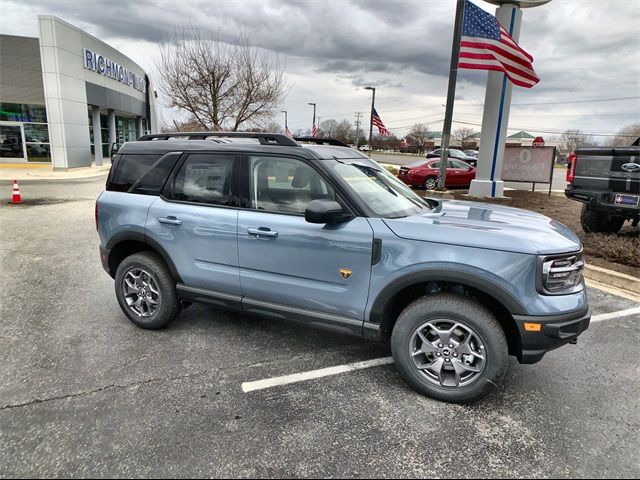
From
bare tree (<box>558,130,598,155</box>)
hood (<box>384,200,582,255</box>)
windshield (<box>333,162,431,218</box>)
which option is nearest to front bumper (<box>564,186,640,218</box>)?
hood (<box>384,200,582,255</box>)

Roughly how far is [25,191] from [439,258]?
1591 cm

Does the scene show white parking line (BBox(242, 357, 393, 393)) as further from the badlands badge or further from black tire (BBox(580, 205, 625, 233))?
black tire (BBox(580, 205, 625, 233))

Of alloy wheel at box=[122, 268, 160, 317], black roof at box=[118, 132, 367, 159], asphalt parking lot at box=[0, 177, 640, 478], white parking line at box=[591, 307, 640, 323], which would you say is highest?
black roof at box=[118, 132, 367, 159]

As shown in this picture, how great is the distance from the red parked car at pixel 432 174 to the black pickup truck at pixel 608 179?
30.4 feet

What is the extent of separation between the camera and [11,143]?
77.6 feet

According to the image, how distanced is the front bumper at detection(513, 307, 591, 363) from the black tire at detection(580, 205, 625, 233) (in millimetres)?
5754

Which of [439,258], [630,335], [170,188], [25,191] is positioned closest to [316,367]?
[439,258]

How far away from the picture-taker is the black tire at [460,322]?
2773mm

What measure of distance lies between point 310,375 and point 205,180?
1897mm

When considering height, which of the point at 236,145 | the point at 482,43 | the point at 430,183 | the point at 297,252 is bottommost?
the point at 430,183

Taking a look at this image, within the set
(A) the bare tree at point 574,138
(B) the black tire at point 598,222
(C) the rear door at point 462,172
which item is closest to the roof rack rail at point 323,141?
(B) the black tire at point 598,222

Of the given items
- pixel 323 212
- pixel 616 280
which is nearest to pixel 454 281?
pixel 323 212

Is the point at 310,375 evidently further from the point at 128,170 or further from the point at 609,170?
the point at 609,170

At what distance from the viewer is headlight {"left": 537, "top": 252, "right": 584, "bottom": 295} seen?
8.77 ft
